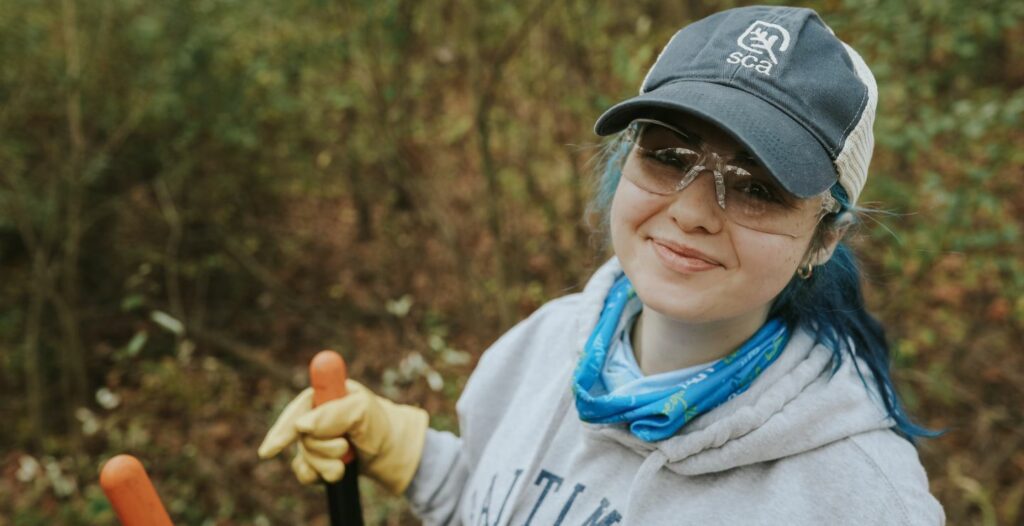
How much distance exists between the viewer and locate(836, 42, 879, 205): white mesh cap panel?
1.19m

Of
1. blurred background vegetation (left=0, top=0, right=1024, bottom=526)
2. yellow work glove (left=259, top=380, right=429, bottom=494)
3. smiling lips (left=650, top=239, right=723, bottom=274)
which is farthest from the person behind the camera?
blurred background vegetation (left=0, top=0, right=1024, bottom=526)

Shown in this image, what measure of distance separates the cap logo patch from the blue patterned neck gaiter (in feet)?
1.58

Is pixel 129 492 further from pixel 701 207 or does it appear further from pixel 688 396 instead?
pixel 701 207

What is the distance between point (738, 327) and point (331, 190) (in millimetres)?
4524

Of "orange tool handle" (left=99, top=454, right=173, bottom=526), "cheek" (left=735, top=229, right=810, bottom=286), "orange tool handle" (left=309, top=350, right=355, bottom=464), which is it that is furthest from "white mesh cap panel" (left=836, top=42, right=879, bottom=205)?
"orange tool handle" (left=99, top=454, right=173, bottom=526)

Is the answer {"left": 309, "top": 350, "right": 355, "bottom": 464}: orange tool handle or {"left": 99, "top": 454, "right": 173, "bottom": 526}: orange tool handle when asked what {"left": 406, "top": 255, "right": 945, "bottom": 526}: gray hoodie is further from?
{"left": 99, "top": 454, "right": 173, "bottom": 526}: orange tool handle

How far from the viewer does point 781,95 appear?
3.80 feet

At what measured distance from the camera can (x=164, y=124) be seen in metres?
4.55

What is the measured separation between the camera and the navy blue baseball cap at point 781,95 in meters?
1.13

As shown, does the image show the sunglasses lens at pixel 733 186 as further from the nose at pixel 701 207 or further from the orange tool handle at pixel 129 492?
the orange tool handle at pixel 129 492

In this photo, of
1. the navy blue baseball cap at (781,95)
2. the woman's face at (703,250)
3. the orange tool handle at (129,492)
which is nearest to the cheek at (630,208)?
the woman's face at (703,250)

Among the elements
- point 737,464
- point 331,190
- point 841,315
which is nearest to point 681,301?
point 737,464

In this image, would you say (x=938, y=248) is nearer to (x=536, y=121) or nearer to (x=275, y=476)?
(x=536, y=121)

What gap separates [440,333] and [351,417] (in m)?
1.97
